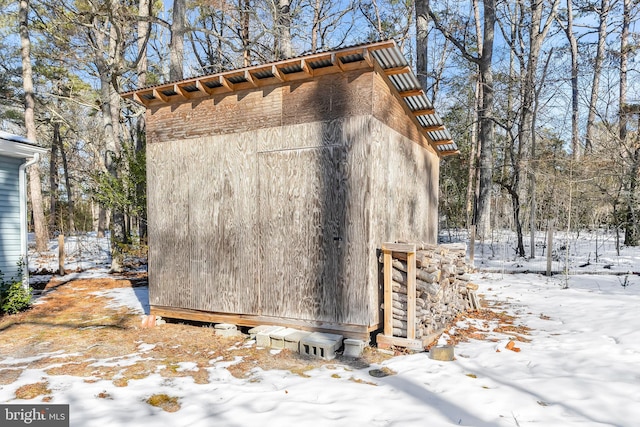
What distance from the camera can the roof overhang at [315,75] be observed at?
4591 mm

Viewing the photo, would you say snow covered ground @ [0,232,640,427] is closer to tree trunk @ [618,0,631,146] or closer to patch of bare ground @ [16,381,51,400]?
patch of bare ground @ [16,381,51,400]

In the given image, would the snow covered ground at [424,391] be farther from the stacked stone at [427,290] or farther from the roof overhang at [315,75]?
the roof overhang at [315,75]

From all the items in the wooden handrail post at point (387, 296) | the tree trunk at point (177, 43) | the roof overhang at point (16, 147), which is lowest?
the wooden handrail post at point (387, 296)

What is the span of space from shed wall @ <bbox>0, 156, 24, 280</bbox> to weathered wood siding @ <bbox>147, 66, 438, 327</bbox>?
A: 344 cm

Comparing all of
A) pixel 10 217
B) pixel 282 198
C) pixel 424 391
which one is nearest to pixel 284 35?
pixel 282 198

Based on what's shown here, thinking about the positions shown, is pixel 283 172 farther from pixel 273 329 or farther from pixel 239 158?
pixel 273 329

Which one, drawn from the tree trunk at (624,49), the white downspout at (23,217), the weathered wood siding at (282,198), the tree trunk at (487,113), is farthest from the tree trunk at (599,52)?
the white downspout at (23,217)

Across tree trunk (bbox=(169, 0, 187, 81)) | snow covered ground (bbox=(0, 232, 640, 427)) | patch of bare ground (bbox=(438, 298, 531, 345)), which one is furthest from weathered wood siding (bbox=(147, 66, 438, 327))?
tree trunk (bbox=(169, 0, 187, 81))

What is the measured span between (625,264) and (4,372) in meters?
13.5

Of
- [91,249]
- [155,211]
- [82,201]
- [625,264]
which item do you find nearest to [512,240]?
[625,264]

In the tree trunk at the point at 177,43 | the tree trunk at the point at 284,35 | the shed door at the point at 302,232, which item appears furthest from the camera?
the tree trunk at the point at 284,35

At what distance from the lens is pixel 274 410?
3.10 metres

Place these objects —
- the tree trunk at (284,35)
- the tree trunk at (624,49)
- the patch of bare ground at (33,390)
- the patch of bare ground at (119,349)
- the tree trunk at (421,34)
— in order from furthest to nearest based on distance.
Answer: the tree trunk at (624,49) → the tree trunk at (421,34) → the tree trunk at (284,35) → the patch of bare ground at (119,349) → the patch of bare ground at (33,390)

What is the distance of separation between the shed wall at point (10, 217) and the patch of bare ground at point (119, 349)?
103 centimetres
